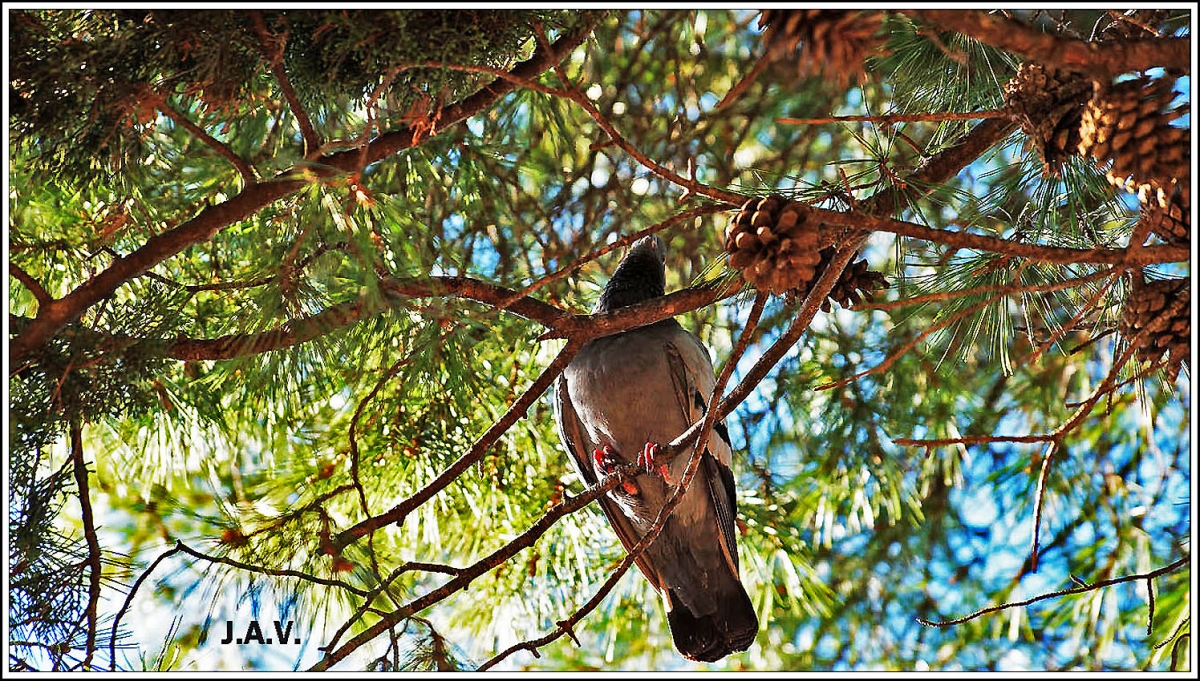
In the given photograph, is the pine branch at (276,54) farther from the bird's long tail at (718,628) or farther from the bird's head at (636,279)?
the bird's long tail at (718,628)

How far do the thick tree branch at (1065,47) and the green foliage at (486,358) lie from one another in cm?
14

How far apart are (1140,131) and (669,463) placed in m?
1.08

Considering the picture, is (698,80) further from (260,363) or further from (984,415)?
(260,363)

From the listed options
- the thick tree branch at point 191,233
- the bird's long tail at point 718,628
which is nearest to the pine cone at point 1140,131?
the thick tree branch at point 191,233

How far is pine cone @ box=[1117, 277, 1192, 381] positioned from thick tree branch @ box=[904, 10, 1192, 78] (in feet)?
0.74

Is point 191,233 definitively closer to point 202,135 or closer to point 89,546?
point 202,135

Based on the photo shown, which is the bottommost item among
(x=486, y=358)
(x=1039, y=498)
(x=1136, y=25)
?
(x=1039, y=498)

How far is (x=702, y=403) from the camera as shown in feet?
6.19

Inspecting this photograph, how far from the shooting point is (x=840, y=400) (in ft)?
7.98

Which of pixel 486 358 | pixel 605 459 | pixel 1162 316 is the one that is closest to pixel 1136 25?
pixel 1162 316

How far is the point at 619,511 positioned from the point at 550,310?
76 cm

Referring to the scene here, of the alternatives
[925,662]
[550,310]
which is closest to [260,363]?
[550,310]

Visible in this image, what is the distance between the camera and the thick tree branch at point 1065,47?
77 centimetres

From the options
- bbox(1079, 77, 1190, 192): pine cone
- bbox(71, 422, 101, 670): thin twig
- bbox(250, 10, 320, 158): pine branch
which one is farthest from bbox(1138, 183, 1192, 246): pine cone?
bbox(71, 422, 101, 670): thin twig
